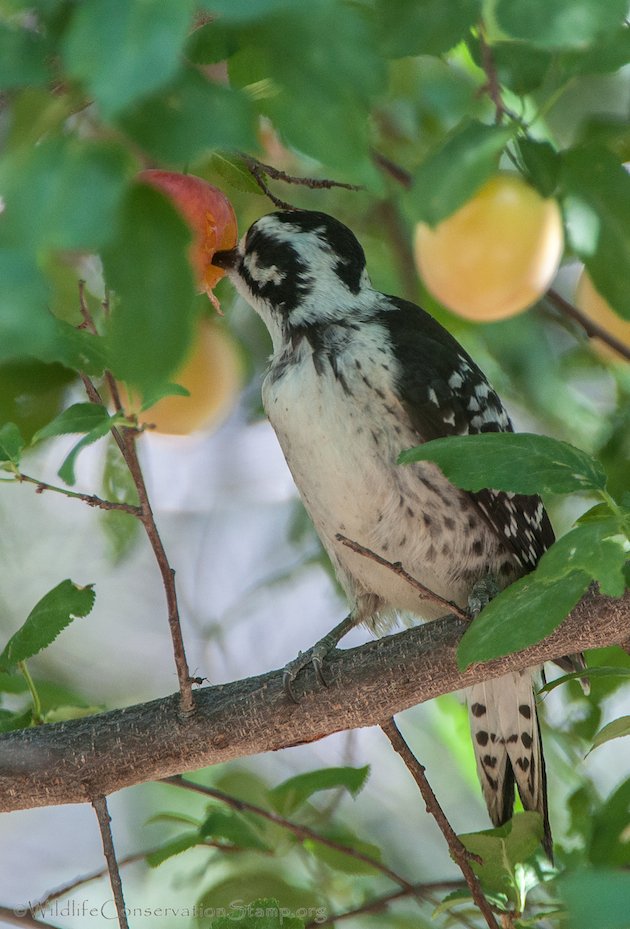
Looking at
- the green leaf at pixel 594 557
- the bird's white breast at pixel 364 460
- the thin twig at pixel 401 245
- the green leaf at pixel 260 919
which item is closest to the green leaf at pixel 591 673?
the green leaf at pixel 594 557

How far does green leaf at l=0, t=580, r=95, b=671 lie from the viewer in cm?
205

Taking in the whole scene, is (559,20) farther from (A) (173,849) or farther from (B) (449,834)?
(A) (173,849)

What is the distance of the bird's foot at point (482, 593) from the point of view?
252 cm

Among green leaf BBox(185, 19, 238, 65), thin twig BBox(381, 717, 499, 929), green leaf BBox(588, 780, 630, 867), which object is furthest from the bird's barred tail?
green leaf BBox(185, 19, 238, 65)

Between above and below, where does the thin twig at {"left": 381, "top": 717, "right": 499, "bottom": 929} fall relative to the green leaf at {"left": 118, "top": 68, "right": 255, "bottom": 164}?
below

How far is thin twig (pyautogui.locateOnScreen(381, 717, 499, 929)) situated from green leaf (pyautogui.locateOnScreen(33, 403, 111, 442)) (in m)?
0.97

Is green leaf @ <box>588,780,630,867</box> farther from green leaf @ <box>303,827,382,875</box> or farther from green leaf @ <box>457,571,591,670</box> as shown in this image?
green leaf @ <box>457,571,591,670</box>

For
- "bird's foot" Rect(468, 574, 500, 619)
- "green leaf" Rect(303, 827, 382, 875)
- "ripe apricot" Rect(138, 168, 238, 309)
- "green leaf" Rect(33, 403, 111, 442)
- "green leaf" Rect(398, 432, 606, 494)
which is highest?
"ripe apricot" Rect(138, 168, 238, 309)

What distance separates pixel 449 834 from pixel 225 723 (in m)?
0.45

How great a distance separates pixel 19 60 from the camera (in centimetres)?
99

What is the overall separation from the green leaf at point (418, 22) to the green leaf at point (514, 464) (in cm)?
50

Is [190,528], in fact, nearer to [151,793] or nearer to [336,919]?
[151,793]

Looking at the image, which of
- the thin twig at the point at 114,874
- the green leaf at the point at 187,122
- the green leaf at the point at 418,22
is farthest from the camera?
the thin twig at the point at 114,874

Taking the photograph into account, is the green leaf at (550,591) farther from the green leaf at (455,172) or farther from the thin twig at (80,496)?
the thin twig at (80,496)
